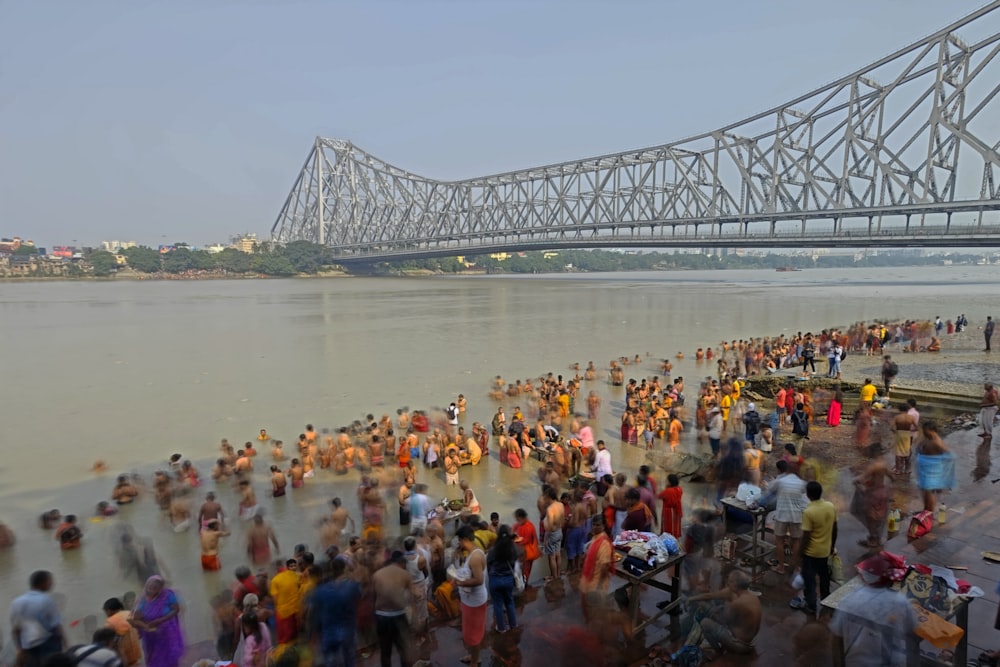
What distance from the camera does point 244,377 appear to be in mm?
18625

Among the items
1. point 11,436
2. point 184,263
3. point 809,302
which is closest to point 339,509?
point 11,436

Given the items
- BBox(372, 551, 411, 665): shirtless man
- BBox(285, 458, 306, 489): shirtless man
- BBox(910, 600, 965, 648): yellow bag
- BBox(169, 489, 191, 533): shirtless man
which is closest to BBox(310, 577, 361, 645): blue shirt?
BBox(372, 551, 411, 665): shirtless man

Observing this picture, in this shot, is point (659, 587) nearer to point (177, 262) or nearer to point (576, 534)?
point (576, 534)

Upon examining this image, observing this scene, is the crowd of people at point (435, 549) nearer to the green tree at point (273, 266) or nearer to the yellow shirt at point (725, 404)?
the yellow shirt at point (725, 404)

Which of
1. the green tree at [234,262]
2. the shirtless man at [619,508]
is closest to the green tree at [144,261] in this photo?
the green tree at [234,262]

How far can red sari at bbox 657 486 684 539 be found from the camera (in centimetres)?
572

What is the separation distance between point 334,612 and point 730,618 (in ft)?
8.66

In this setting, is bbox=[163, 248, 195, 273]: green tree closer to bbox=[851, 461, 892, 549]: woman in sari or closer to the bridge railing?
the bridge railing

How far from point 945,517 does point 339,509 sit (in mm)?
6408

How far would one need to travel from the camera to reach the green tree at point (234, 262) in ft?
330

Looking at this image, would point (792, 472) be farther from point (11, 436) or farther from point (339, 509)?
point (11, 436)

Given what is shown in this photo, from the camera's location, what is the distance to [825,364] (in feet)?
57.1

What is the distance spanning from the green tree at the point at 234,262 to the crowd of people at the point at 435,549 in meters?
99.0

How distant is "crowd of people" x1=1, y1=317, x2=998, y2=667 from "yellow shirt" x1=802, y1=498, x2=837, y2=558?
0.04ft
